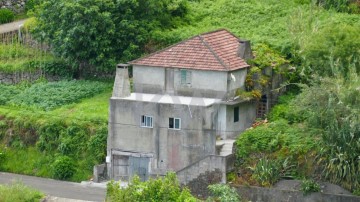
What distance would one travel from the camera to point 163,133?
55812mm

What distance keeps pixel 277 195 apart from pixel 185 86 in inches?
269

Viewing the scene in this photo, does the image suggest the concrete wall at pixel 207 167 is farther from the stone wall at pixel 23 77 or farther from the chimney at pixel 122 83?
Answer: the stone wall at pixel 23 77

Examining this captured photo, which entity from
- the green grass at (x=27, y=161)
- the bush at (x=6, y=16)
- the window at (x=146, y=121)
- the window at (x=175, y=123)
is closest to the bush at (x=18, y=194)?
the green grass at (x=27, y=161)

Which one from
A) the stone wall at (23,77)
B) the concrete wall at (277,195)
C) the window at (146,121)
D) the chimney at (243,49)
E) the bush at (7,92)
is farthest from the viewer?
the stone wall at (23,77)

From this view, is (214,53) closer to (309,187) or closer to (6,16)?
(309,187)

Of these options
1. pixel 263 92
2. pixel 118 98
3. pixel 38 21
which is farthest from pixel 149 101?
pixel 38 21

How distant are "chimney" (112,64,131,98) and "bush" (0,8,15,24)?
1647cm

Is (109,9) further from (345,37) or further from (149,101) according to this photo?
(345,37)

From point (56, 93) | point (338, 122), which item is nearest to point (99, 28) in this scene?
point (56, 93)

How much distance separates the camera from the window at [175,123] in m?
55.4

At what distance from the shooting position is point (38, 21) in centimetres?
6575

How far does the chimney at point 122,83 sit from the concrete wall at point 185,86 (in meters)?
1.26

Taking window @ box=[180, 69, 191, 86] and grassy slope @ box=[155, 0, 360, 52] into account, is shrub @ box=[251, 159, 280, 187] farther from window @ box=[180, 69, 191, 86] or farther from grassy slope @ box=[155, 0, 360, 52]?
grassy slope @ box=[155, 0, 360, 52]

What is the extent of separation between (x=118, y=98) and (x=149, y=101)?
56.8 inches
